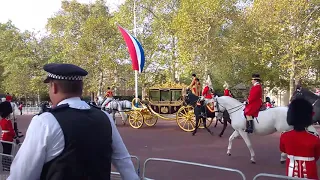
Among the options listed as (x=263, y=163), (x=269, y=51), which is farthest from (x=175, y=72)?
(x=263, y=163)

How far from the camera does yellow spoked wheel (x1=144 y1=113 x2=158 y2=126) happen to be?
17.6 metres

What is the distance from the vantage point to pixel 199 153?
977cm

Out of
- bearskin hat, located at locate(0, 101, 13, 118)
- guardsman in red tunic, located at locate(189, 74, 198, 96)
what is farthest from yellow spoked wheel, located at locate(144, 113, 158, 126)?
bearskin hat, located at locate(0, 101, 13, 118)

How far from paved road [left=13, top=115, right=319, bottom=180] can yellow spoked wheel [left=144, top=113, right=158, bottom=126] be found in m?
2.96

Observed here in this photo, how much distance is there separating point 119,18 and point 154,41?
11.8ft

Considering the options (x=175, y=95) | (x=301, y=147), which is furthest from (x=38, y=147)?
(x=175, y=95)

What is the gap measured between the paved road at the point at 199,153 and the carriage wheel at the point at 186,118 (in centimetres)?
89

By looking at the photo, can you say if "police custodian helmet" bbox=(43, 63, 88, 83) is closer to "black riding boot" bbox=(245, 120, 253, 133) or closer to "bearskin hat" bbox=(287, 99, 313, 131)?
"bearskin hat" bbox=(287, 99, 313, 131)

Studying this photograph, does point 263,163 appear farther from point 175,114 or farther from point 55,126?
point 175,114

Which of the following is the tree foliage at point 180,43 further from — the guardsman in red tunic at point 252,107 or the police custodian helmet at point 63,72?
the police custodian helmet at point 63,72

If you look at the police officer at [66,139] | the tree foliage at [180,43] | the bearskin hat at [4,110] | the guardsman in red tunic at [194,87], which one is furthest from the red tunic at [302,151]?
the tree foliage at [180,43]

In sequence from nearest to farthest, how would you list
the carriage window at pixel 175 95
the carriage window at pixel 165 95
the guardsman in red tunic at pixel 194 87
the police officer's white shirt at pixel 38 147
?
the police officer's white shirt at pixel 38 147 → the guardsman in red tunic at pixel 194 87 → the carriage window at pixel 175 95 → the carriage window at pixel 165 95

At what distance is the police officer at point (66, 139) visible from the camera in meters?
1.90

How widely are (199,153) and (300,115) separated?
6.26 meters
